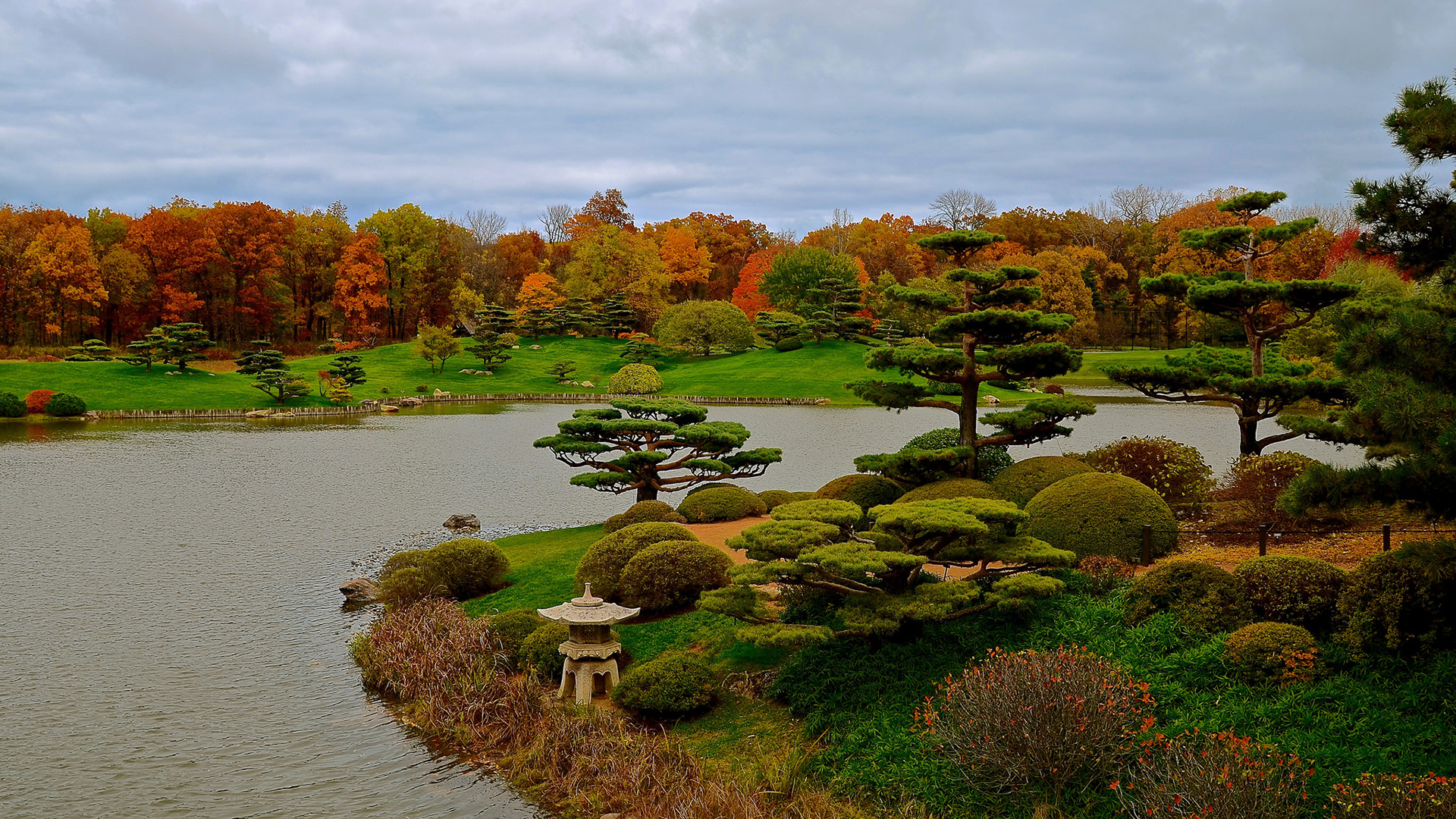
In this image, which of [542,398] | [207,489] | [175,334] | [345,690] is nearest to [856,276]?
[542,398]

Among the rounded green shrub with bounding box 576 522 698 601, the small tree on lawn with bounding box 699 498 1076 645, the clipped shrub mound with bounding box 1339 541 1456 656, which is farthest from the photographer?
the rounded green shrub with bounding box 576 522 698 601

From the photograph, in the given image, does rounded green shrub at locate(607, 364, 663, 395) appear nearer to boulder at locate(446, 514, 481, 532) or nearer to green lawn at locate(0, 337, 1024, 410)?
green lawn at locate(0, 337, 1024, 410)

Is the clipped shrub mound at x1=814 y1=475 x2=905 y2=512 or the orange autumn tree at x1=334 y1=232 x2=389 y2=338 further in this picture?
the orange autumn tree at x1=334 y1=232 x2=389 y2=338

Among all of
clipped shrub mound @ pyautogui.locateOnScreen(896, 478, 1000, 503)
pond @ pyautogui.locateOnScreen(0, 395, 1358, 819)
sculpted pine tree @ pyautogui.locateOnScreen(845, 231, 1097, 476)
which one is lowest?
pond @ pyautogui.locateOnScreen(0, 395, 1358, 819)

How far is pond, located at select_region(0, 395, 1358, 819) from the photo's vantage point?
9016 millimetres

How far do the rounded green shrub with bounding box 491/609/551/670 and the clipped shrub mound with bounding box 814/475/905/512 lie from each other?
5654 millimetres

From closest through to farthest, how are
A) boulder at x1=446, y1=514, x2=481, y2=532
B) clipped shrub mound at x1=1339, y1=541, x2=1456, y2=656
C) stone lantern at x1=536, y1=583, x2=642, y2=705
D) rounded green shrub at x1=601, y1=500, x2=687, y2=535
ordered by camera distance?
clipped shrub mound at x1=1339, y1=541, x2=1456, y2=656 < stone lantern at x1=536, y1=583, x2=642, y2=705 < rounded green shrub at x1=601, y1=500, x2=687, y2=535 < boulder at x1=446, y1=514, x2=481, y2=532

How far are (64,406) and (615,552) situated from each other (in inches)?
1684

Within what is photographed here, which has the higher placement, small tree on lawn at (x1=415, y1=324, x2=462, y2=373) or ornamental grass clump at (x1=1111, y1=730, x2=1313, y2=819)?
small tree on lawn at (x1=415, y1=324, x2=462, y2=373)

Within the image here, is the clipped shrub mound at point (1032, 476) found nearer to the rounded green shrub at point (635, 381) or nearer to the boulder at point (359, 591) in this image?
Result: the boulder at point (359, 591)

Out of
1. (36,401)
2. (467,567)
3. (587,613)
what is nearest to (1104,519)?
(587,613)

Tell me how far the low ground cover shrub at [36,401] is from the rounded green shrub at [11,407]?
0.78 metres

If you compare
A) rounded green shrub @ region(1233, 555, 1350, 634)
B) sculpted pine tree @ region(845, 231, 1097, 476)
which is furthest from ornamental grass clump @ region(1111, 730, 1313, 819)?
sculpted pine tree @ region(845, 231, 1097, 476)

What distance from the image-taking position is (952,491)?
14477 mm
